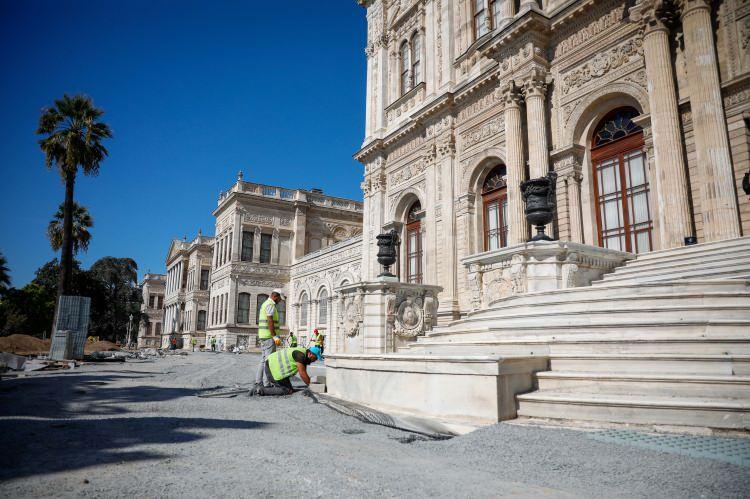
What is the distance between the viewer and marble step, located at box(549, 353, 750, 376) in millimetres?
4055

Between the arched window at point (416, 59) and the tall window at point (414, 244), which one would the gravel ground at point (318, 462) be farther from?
the arched window at point (416, 59)

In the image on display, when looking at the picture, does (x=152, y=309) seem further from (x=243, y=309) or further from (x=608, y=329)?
(x=608, y=329)

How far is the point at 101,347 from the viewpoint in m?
29.4

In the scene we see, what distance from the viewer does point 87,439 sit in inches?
158

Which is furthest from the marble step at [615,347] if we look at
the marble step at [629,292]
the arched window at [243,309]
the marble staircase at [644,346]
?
the arched window at [243,309]

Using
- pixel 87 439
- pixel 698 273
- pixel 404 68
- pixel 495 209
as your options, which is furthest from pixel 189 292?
pixel 698 273

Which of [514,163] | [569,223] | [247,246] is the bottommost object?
[569,223]

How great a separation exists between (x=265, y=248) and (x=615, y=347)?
34525 millimetres

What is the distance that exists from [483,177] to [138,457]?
13.7m

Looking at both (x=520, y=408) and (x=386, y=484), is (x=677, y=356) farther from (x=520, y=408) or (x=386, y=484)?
(x=386, y=484)

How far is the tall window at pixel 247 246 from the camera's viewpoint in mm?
36781

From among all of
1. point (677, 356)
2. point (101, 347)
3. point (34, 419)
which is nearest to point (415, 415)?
point (677, 356)

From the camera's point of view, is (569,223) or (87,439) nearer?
(87,439)

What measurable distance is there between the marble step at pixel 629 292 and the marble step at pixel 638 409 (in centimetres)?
223
